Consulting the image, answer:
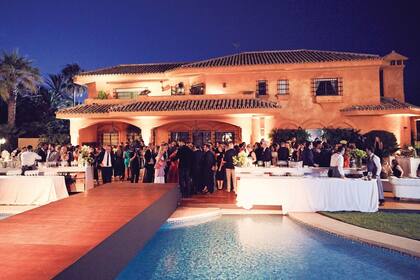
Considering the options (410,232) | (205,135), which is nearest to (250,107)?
(205,135)

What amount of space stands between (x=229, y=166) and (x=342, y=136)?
8770 millimetres

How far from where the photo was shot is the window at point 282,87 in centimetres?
2031

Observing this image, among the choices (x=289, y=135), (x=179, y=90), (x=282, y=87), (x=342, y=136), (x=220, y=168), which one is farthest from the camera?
(x=179, y=90)

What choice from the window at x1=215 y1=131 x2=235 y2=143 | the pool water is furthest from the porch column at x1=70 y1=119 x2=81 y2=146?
the pool water

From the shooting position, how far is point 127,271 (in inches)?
239

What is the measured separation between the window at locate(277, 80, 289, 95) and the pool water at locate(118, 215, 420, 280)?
12923 millimetres

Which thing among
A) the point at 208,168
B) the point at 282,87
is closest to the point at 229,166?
the point at 208,168

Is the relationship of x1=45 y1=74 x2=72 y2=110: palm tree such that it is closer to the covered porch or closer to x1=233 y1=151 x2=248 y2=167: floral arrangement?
the covered porch

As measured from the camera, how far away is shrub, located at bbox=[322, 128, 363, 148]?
17884 mm

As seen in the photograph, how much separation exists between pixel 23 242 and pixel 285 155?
31.5 ft

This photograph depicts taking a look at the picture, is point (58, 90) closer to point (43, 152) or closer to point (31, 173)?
point (43, 152)

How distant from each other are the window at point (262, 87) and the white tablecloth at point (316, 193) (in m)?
11.6

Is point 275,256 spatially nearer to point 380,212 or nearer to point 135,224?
point 135,224

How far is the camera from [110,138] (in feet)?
73.5
